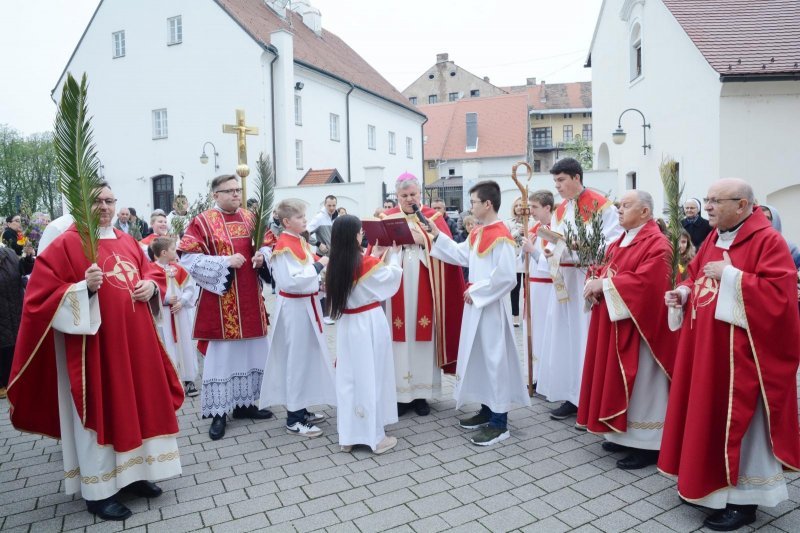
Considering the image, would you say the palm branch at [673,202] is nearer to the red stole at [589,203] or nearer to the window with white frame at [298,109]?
the red stole at [589,203]

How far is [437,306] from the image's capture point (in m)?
5.94

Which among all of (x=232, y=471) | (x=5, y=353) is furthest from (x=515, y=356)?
(x=5, y=353)

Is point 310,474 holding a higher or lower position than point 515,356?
lower

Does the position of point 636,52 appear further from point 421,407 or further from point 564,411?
point 421,407

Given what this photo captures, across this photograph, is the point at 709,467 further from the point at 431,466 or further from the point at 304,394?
the point at 304,394

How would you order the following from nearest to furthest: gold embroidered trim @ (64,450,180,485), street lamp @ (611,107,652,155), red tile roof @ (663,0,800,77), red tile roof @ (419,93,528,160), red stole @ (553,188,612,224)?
1. gold embroidered trim @ (64,450,180,485)
2. red stole @ (553,188,612,224)
3. red tile roof @ (663,0,800,77)
4. street lamp @ (611,107,652,155)
5. red tile roof @ (419,93,528,160)

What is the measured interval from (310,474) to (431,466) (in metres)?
0.92

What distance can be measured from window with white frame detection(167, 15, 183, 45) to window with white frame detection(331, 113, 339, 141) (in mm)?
7150

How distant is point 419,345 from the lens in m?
5.90

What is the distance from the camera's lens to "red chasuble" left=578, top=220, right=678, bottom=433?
14.8 ft

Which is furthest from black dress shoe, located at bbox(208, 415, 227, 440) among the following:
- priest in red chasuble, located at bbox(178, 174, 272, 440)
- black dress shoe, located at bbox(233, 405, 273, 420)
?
black dress shoe, located at bbox(233, 405, 273, 420)

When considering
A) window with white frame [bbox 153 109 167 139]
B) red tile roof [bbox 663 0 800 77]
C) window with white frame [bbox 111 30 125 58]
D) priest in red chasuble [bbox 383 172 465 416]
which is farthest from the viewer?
window with white frame [bbox 111 30 125 58]

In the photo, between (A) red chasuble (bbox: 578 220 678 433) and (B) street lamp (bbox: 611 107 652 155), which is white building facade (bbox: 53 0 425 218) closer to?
(B) street lamp (bbox: 611 107 652 155)

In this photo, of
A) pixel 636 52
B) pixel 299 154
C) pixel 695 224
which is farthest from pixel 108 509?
pixel 299 154
